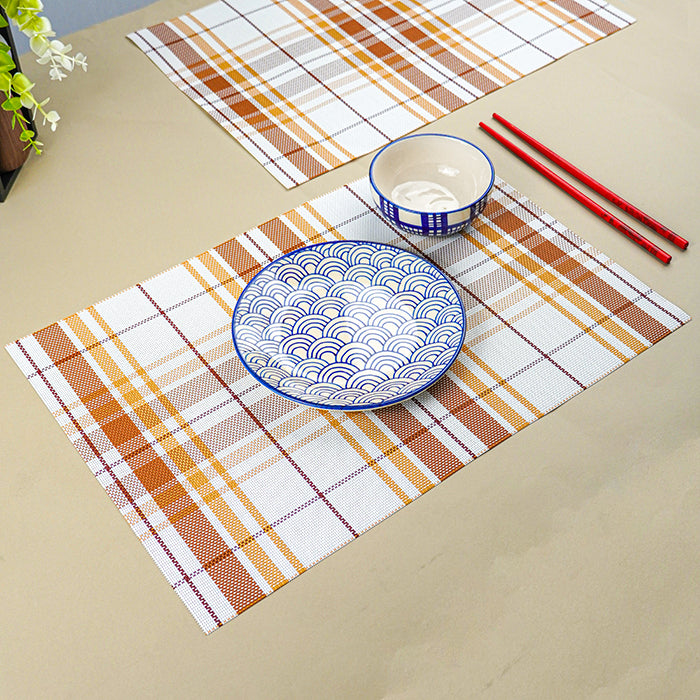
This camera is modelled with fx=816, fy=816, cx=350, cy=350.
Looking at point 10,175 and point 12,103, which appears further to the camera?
point 10,175

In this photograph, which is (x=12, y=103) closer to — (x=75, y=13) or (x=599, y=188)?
(x=75, y=13)

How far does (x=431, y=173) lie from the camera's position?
1046 millimetres

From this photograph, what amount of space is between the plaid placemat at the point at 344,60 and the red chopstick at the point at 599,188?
0.12 meters

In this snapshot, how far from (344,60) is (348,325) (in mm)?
607

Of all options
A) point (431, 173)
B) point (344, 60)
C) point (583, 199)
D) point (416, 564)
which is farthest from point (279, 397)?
point (344, 60)

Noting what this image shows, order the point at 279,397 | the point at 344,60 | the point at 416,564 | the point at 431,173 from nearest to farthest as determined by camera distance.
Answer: the point at 416,564 < the point at 279,397 < the point at 431,173 < the point at 344,60

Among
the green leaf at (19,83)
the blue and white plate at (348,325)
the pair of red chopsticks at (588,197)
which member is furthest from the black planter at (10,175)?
the pair of red chopsticks at (588,197)

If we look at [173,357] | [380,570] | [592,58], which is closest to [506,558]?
[380,570]

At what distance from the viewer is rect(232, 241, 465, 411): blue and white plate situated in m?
0.82

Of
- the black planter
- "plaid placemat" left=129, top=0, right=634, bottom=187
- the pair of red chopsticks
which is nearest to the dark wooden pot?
the black planter

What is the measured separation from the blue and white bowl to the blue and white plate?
0.37ft

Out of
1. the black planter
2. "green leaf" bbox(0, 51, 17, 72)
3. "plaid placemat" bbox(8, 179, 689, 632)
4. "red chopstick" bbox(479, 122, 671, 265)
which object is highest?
"green leaf" bbox(0, 51, 17, 72)

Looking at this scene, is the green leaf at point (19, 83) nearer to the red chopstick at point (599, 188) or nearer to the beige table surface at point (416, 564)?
the beige table surface at point (416, 564)

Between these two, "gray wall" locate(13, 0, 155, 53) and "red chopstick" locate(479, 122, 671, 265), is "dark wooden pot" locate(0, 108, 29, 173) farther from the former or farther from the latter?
"red chopstick" locate(479, 122, 671, 265)
